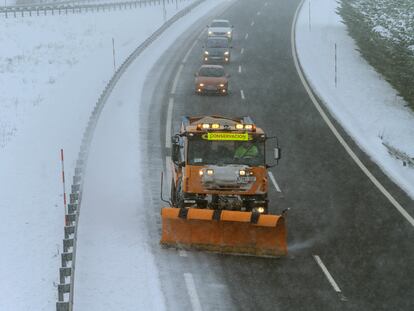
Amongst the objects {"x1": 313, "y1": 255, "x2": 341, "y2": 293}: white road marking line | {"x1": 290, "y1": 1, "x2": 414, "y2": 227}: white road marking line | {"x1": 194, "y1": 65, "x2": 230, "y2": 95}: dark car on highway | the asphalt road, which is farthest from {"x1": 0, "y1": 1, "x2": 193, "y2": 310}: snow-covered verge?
{"x1": 290, "y1": 1, "x2": 414, "y2": 227}: white road marking line

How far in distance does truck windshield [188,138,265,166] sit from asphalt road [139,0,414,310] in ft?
7.02

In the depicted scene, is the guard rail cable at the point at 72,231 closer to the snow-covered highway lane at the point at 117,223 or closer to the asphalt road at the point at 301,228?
the snow-covered highway lane at the point at 117,223

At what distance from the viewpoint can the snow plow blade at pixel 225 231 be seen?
16453mm

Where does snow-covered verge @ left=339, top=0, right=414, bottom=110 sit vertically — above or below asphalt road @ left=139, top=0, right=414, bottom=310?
above

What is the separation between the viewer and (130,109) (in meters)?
31.8

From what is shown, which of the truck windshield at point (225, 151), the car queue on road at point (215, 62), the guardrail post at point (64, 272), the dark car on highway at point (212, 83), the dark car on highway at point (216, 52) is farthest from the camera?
the dark car on highway at point (216, 52)

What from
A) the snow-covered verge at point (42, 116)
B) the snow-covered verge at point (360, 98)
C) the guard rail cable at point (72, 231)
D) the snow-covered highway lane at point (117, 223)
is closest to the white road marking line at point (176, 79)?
the snow-covered highway lane at point (117, 223)

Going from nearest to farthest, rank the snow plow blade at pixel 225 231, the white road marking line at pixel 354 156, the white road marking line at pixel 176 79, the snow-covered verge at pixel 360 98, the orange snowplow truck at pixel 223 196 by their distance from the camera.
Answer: the snow plow blade at pixel 225 231, the orange snowplow truck at pixel 223 196, the white road marking line at pixel 354 156, the snow-covered verge at pixel 360 98, the white road marking line at pixel 176 79

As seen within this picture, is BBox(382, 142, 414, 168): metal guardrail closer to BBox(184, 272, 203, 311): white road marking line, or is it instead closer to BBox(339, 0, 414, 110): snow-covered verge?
BBox(339, 0, 414, 110): snow-covered verge

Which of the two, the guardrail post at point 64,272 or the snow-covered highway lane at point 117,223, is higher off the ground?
the guardrail post at point 64,272

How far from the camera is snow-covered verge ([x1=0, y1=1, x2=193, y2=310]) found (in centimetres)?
1703

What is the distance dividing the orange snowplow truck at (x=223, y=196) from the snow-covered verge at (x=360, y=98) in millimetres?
6524

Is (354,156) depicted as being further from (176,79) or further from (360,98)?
(176,79)

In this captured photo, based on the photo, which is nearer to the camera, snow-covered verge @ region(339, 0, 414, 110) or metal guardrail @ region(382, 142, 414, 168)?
metal guardrail @ region(382, 142, 414, 168)
